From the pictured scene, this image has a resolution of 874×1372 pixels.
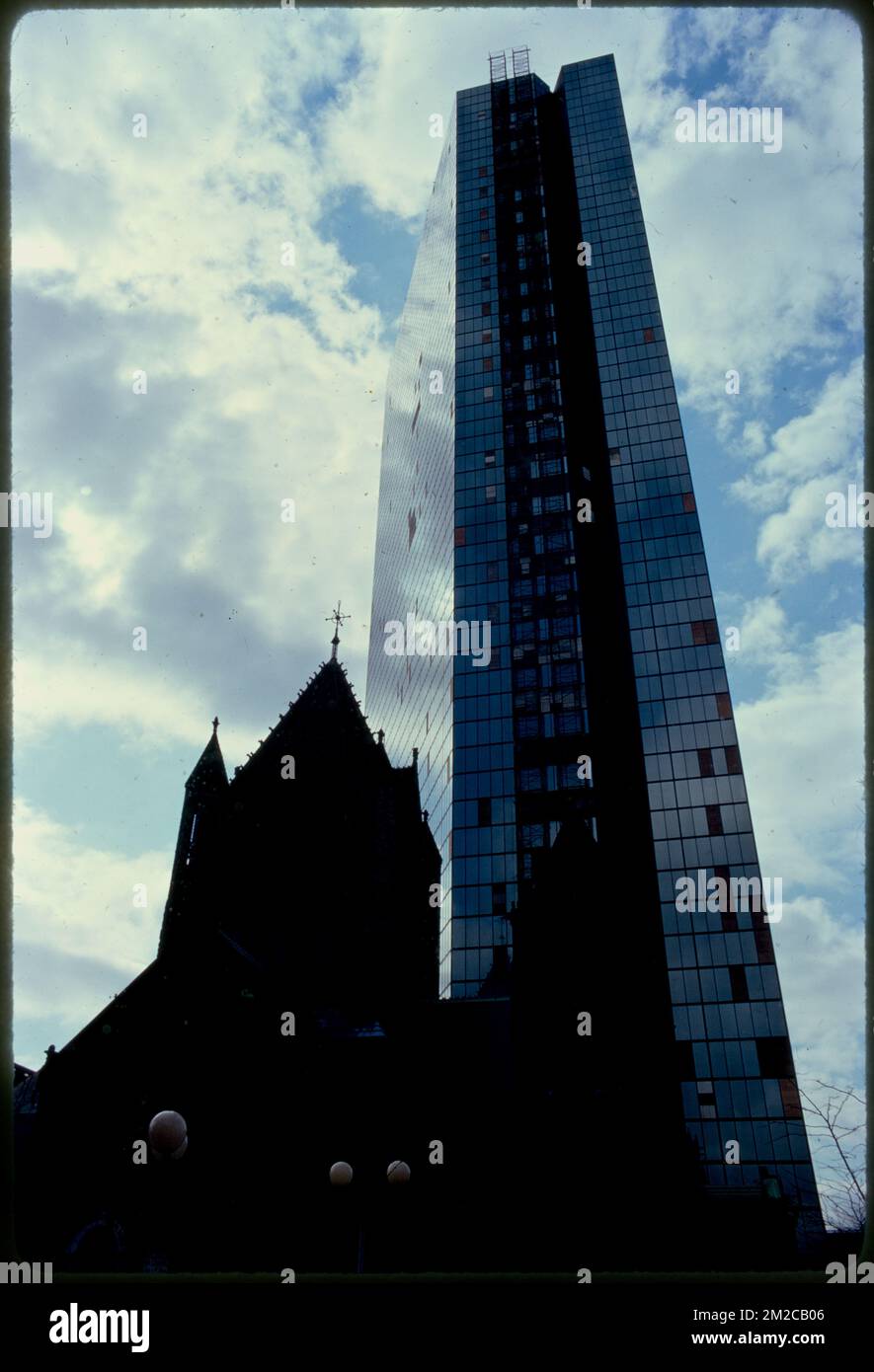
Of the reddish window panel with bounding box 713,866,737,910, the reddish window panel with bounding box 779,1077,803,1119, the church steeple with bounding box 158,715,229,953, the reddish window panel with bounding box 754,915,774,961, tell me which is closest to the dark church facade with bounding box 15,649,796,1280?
the church steeple with bounding box 158,715,229,953

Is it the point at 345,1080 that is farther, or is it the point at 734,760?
the point at 734,760

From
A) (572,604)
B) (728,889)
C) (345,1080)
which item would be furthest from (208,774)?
(728,889)

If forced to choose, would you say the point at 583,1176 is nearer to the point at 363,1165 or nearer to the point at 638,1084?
the point at 638,1084

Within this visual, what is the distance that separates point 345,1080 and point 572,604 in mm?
45557

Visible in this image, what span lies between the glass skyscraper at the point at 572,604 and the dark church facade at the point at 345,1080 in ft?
46.9

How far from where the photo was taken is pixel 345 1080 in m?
25.9

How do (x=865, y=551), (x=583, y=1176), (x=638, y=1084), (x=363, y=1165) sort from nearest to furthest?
(x=865, y=551), (x=363, y=1165), (x=583, y=1176), (x=638, y=1084)

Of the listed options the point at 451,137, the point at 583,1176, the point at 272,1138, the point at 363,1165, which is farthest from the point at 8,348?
the point at 451,137

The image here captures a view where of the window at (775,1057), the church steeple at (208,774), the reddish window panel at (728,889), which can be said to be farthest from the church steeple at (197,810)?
the window at (775,1057)

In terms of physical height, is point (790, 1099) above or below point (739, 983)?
below

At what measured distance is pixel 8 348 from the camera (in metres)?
5.70

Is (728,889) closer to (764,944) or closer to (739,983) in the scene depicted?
(764,944)

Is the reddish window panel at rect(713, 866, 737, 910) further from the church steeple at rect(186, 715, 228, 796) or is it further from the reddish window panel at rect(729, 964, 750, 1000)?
the church steeple at rect(186, 715, 228, 796)
